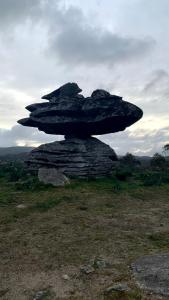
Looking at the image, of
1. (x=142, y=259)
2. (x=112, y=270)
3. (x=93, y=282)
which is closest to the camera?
(x=93, y=282)

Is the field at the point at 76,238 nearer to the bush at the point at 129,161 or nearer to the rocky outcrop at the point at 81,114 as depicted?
the rocky outcrop at the point at 81,114

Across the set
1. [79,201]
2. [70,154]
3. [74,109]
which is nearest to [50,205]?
[79,201]

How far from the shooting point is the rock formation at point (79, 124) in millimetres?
35312

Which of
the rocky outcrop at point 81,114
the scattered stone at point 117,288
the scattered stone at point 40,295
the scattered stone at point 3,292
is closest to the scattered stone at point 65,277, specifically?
the scattered stone at point 40,295

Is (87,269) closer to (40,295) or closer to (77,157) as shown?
(40,295)

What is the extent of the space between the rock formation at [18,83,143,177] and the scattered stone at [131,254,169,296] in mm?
20738

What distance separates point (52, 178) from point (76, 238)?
1379 centimetres

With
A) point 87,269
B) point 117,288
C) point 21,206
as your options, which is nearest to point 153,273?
point 117,288

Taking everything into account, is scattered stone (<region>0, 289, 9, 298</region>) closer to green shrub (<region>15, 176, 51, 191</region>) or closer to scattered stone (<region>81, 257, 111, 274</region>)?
scattered stone (<region>81, 257, 111, 274</region>)

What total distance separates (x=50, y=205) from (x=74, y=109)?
1503 centimetres

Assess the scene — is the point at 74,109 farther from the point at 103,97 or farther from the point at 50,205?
the point at 50,205

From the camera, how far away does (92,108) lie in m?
35.7

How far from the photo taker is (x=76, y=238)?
16969 millimetres

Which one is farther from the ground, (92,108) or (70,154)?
(92,108)
